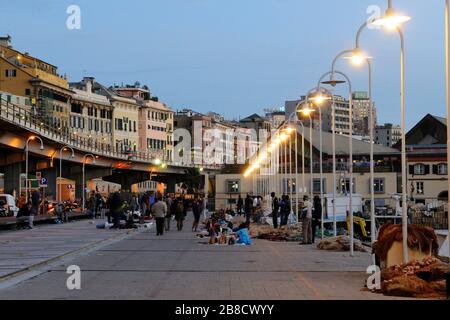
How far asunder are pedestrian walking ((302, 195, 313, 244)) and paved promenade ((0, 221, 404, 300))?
0.92m

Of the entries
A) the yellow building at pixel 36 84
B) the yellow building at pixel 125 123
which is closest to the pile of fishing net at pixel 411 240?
the yellow building at pixel 36 84

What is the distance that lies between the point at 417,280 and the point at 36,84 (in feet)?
370

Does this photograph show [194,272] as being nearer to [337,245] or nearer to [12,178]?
[337,245]

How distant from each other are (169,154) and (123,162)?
7254cm

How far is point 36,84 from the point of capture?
124m

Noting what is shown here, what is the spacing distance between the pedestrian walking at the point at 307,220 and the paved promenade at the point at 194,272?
3.03 ft

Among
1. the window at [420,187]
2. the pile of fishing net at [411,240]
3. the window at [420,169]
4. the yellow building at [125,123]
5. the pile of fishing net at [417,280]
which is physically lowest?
the pile of fishing net at [417,280]

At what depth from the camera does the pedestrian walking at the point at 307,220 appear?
33.5 metres

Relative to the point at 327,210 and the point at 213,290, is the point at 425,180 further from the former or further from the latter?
the point at 213,290

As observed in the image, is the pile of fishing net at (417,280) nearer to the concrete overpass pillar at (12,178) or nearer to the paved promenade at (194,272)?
the paved promenade at (194,272)

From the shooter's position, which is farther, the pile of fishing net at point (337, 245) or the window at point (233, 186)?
the window at point (233, 186)

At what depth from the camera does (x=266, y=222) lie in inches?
2276

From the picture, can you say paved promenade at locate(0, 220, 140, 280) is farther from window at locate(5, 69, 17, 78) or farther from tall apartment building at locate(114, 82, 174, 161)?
tall apartment building at locate(114, 82, 174, 161)

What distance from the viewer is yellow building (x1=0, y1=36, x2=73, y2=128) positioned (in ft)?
406
